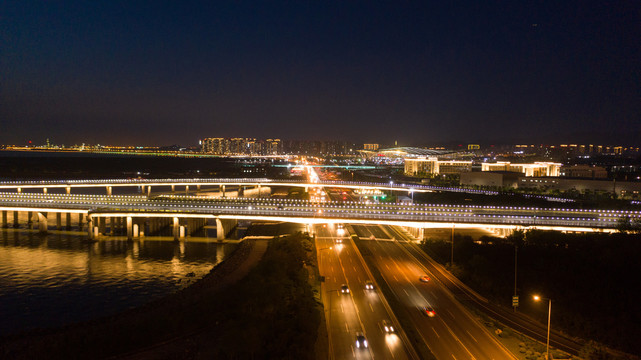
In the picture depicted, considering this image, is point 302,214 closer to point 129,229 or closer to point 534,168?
point 129,229

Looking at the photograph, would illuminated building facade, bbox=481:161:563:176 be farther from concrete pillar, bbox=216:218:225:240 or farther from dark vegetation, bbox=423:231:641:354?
concrete pillar, bbox=216:218:225:240

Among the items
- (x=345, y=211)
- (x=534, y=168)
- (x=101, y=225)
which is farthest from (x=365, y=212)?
(x=534, y=168)

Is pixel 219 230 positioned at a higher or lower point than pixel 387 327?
higher

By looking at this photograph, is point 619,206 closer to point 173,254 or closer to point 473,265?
point 473,265

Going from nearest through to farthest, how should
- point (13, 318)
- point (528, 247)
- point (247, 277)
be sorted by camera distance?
1. point (13, 318)
2. point (247, 277)
3. point (528, 247)

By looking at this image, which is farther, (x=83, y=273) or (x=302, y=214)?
(x=302, y=214)

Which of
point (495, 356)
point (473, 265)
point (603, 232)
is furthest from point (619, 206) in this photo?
point (495, 356)
